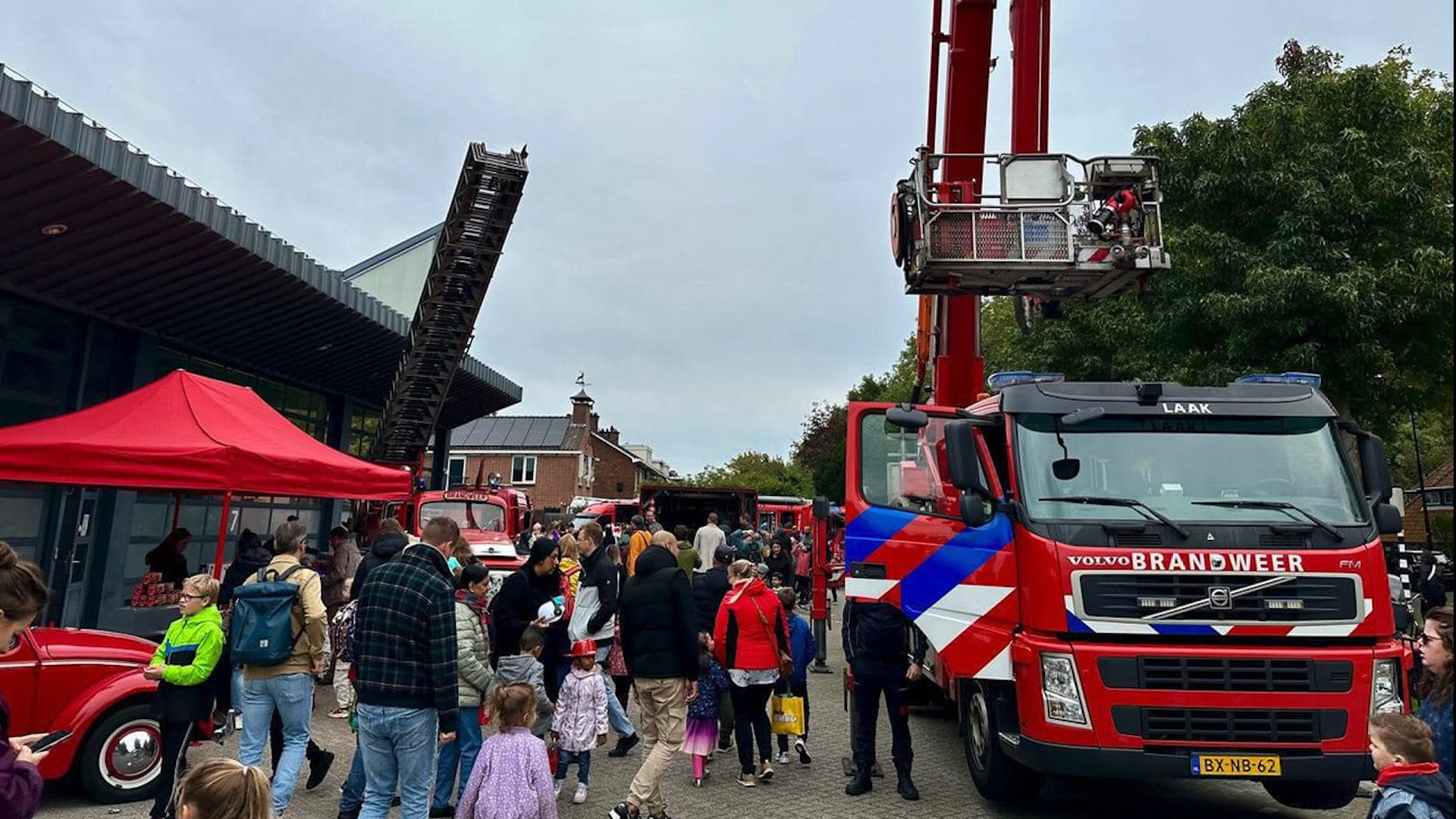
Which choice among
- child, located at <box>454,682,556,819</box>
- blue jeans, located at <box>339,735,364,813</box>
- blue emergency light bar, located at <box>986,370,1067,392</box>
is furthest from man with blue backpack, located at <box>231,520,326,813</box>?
blue emergency light bar, located at <box>986,370,1067,392</box>

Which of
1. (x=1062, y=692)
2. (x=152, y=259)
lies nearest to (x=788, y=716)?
(x=1062, y=692)

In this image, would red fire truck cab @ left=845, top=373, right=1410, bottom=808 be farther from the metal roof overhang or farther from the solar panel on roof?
the solar panel on roof

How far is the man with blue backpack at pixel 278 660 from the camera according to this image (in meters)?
5.13

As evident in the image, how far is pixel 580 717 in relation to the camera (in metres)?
6.04

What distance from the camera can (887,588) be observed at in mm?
6512

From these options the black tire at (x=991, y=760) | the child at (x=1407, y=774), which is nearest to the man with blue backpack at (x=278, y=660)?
the black tire at (x=991, y=760)

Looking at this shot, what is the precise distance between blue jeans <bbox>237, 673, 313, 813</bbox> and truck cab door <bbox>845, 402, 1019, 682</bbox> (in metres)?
3.86

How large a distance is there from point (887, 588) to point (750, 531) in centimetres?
1445

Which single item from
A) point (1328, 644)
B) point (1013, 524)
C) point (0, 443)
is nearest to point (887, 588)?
point (1013, 524)

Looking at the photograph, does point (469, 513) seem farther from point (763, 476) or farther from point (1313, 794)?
point (763, 476)

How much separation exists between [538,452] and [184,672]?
5147 centimetres

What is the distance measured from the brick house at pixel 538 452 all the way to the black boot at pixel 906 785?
48.4m

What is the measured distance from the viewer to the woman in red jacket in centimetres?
663

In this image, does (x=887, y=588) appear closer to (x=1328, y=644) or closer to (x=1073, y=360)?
(x=1328, y=644)
